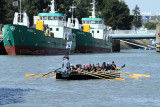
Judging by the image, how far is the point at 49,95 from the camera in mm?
36875

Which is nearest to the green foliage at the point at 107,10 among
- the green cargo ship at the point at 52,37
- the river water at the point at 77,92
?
the green cargo ship at the point at 52,37

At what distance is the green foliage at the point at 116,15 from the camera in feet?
565

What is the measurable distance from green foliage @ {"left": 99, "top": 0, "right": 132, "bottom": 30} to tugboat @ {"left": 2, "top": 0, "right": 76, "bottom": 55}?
63981 mm

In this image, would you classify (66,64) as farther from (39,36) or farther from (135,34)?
(135,34)

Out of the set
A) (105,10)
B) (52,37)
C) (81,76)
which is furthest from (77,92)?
(105,10)

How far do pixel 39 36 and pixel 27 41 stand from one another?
145 inches

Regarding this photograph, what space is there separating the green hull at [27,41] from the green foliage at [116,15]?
76.6 metres

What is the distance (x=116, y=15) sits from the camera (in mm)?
175375

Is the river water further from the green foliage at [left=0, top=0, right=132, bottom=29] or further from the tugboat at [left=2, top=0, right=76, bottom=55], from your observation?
the green foliage at [left=0, top=0, right=132, bottom=29]

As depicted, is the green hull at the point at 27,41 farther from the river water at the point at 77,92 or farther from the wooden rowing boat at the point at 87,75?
the wooden rowing boat at the point at 87,75

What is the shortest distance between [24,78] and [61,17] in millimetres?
55517

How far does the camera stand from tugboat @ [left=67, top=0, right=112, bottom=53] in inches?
4619

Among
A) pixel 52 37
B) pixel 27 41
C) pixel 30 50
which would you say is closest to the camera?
pixel 27 41

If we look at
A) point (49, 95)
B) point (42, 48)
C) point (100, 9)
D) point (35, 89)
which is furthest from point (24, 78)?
point (100, 9)
